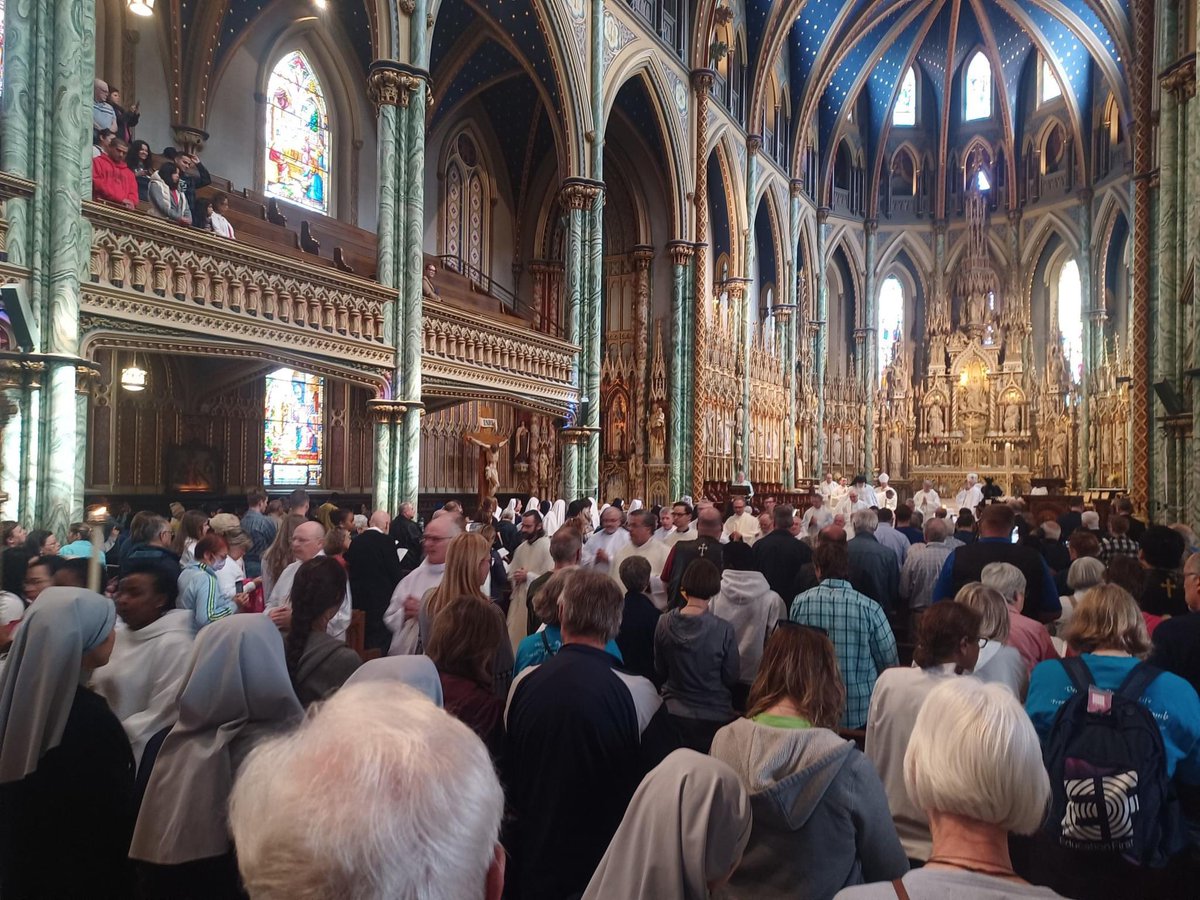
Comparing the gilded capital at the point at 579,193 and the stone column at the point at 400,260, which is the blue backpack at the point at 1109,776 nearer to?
→ the stone column at the point at 400,260

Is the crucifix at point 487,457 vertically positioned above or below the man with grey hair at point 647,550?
above

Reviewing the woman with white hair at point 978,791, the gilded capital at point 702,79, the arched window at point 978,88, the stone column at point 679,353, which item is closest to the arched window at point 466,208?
the stone column at point 679,353

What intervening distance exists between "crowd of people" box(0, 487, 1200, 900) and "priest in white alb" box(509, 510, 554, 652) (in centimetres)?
170

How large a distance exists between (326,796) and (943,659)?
8.99 feet

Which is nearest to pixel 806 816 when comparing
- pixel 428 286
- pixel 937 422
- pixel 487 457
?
pixel 428 286

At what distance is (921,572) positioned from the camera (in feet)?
24.0

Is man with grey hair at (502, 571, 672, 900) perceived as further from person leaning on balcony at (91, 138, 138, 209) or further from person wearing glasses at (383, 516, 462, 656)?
person leaning on balcony at (91, 138, 138, 209)

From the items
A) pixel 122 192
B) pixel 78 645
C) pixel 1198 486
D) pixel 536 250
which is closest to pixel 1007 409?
pixel 536 250

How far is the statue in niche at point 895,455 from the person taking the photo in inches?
1339

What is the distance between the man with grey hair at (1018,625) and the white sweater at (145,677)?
3424 mm

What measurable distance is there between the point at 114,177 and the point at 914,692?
10727 mm

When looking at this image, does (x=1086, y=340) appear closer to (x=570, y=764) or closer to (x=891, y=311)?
(x=891, y=311)

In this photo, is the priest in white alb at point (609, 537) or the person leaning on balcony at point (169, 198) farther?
the person leaning on balcony at point (169, 198)

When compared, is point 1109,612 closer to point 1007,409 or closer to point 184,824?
point 184,824
